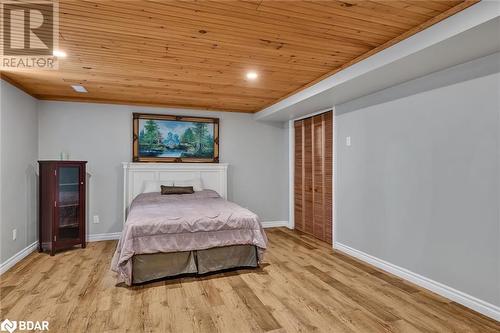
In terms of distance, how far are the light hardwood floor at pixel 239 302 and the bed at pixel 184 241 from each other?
0.15m

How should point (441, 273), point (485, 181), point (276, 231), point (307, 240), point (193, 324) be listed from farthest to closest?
point (276, 231) → point (307, 240) → point (441, 273) → point (485, 181) → point (193, 324)

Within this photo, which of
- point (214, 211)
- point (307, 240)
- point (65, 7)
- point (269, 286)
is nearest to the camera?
point (65, 7)

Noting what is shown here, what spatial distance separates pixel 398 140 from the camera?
3273mm

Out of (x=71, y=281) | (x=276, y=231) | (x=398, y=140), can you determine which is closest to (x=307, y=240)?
(x=276, y=231)

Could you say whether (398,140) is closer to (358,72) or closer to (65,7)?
(358,72)

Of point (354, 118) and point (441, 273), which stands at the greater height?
point (354, 118)

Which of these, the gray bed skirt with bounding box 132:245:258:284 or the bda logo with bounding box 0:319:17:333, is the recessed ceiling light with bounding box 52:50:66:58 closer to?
the gray bed skirt with bounding box 132:245:258:284

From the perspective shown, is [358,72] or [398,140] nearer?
[358,72]

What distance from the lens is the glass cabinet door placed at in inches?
161

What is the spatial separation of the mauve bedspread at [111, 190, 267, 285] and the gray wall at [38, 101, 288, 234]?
144cm

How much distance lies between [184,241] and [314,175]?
2.69 metres

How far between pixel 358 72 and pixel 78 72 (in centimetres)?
312

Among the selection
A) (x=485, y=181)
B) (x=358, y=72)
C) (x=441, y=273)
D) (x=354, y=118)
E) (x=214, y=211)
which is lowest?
(x=441, y=273)

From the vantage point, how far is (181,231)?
123 inches
